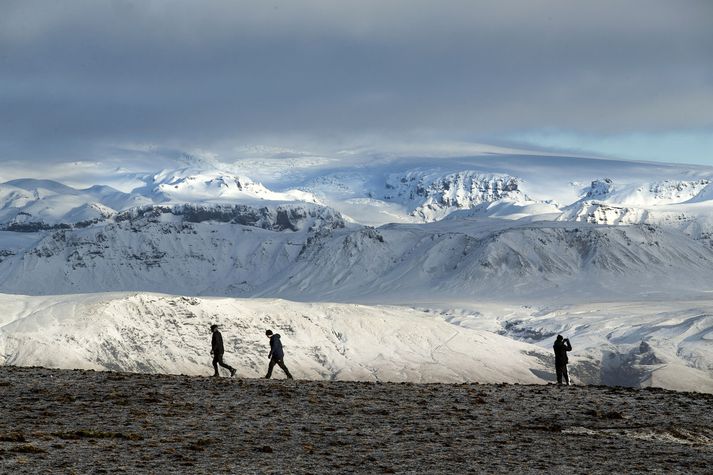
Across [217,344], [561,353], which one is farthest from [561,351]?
[217,344]

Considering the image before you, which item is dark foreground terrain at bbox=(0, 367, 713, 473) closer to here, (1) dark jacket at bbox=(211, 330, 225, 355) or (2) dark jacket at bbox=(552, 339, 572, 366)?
(1) dark jacket at bbox=(211, 330, 225, 355)

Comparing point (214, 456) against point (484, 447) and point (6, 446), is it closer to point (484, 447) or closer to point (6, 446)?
point (6, 446)

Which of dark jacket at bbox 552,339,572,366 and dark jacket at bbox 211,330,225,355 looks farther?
dark jacket at bbox 552,339,572,366

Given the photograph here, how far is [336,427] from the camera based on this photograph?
109 feet

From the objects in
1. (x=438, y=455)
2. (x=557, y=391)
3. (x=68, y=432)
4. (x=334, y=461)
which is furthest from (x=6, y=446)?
(x=557, y=391)

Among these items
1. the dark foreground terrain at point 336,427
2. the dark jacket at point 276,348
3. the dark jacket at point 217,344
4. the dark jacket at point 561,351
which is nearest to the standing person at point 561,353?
the dark jacket at point 561,351

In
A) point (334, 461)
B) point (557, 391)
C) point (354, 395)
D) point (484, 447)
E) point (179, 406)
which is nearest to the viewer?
point (334, 461)

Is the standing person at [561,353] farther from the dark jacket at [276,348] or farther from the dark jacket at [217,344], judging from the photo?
the dark jacket at [217,344]

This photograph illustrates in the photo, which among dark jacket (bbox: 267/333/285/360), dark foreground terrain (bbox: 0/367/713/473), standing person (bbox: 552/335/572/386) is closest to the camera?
dark foreground terrain (bbox: 0/367/713/473)

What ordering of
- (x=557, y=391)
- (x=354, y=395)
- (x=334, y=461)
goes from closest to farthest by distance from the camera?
(x=334, y=461) → (x=354, y=395) → (x=557, y=391)

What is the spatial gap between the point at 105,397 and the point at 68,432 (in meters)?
7.04

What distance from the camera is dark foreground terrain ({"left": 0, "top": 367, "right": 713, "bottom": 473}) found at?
27922 mm

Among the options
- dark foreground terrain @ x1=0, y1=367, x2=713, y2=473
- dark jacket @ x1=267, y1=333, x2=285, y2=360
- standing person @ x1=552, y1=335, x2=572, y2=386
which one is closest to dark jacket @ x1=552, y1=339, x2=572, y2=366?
standing person @ x1=552, y1=335, x2=572, y2=386

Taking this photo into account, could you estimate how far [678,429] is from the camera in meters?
33.6
